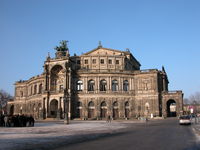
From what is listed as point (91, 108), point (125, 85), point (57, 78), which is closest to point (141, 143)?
point (91, 108)

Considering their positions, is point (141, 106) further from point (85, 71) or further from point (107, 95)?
point (85, 71)

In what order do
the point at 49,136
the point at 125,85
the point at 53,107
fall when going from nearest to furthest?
the point at 49,136 < the point at 53,107 < the point at 125,85

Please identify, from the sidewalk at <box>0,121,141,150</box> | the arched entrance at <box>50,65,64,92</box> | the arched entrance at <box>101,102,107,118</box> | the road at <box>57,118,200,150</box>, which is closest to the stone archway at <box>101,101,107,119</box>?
the arched entrance at <box>101,102,107,118</box>

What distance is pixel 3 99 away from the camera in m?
106

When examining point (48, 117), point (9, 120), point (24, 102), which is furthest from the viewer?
point (24, 102)

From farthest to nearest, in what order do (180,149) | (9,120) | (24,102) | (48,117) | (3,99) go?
(3,99) → (24,102) → (48,117) → (9,120) → (180,149)

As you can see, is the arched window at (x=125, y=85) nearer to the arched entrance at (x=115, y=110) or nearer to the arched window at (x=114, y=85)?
the arched window at (x=114, y=85)

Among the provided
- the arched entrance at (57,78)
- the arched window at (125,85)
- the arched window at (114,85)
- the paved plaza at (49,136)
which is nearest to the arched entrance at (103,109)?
the arched window at (114,85)

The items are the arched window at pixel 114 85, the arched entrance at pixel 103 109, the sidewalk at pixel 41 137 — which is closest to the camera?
the sidewalk at pixel 41 137

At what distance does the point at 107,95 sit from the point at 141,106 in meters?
10.8

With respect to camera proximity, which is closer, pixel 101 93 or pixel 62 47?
pixel 101 93

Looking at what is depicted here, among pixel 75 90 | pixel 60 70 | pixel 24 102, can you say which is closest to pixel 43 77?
pixel 60 70

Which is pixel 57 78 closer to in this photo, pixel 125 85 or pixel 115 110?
pixel 115 110

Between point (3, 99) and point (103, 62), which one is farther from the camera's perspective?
point (3, 99)
